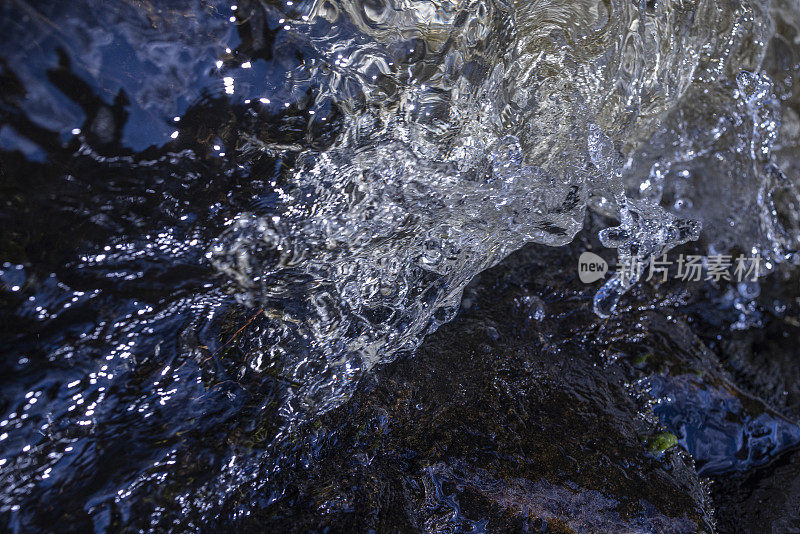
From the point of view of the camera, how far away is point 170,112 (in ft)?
6.02

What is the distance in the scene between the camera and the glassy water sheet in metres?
1.77

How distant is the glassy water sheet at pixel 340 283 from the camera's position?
1.77 metres

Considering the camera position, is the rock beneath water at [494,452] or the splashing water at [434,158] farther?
the splashing water at [434,158]

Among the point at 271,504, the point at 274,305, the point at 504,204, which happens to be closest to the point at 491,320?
the point at 504,204

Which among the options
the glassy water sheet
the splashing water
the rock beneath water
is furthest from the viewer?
the splashing water

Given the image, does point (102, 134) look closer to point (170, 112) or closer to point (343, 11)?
point (170, 112)

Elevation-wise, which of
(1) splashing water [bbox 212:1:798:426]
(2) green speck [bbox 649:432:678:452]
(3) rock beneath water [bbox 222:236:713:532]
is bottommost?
(2) green speck [bbox 649:432:678:452]

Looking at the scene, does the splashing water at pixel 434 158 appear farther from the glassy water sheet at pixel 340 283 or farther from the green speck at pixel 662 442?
the green speck at pixel 662 442

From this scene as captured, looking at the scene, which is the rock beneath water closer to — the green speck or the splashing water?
the green speck

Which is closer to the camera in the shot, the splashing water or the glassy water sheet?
the glassy water sheet

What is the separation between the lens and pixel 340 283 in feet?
7.76

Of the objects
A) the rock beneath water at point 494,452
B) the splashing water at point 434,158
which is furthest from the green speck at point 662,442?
the splashing water at point 434,158

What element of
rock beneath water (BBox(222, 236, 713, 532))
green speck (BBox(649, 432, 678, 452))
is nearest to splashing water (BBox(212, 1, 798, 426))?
rock beneath water (BBox(222, 236, 713, 532))

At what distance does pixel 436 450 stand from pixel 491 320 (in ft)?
2.85
